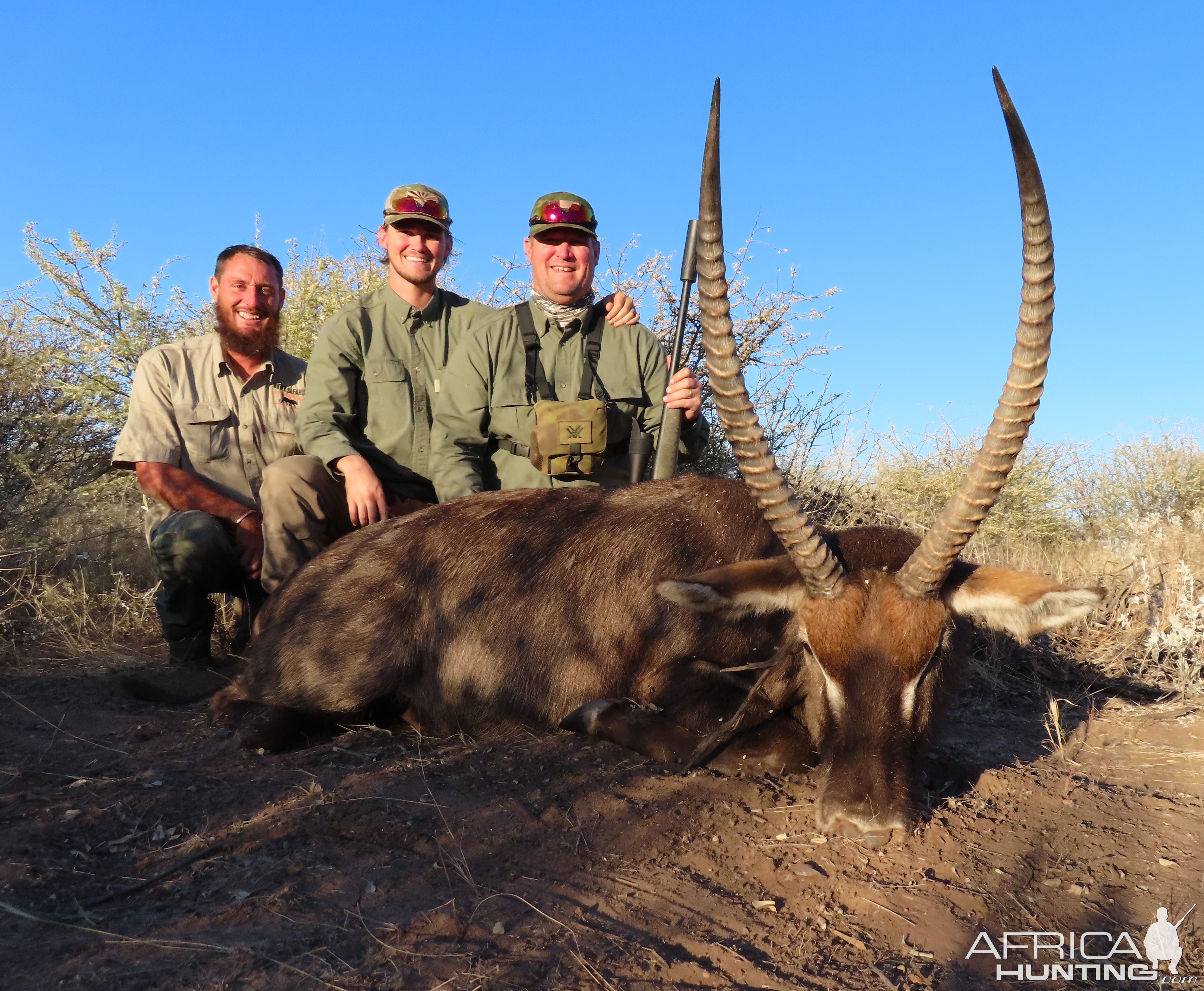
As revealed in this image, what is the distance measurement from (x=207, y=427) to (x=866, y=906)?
5238 millimetres

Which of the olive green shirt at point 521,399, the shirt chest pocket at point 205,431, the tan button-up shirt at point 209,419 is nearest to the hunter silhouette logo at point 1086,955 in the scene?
the olive green shirt at point 521,399

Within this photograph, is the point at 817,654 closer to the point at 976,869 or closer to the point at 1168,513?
the point at 976,869

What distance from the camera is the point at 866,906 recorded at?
2.71 metres

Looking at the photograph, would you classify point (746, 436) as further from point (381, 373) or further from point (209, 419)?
point (209, 419)

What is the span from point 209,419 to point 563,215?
2.72 metres

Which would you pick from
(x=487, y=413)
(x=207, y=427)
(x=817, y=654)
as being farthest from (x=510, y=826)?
(x=207, y=427)

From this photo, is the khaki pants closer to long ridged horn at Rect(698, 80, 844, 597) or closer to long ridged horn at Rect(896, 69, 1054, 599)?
long ridged horn at Rect(698, 80, 844, 597)

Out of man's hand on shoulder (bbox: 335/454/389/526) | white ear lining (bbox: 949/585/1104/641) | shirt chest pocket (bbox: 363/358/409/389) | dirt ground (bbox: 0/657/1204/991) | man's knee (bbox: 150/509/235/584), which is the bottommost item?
dirt ground (bbox: 0/657/1204/991)

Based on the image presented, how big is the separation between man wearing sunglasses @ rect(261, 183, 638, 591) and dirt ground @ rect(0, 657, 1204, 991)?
180 centimetres

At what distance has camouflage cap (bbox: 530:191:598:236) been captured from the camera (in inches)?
247

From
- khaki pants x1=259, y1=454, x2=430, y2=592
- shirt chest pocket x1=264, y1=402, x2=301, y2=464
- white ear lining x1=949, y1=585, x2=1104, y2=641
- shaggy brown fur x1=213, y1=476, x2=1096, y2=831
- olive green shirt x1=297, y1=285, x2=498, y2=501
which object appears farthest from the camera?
shirt chest pocket x1=264, y1=402, x2=301, y2=464

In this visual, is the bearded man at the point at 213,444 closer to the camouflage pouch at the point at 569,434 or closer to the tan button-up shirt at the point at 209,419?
the tan button-up shirt at the point at 209,419

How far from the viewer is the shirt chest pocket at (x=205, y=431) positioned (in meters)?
6.28

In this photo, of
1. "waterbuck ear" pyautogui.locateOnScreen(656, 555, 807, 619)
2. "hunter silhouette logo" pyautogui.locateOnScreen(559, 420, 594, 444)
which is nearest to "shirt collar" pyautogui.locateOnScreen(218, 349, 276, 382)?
"hunter silhouette logo" pyautogui.locateOnScreen(559, 420, 594, 444)
